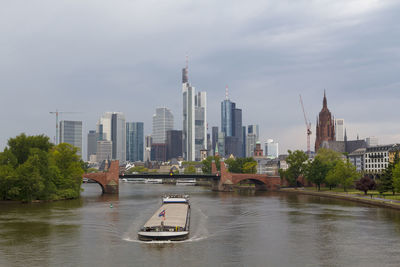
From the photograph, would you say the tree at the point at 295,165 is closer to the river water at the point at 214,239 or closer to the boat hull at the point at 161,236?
the river water at the point at 214,239

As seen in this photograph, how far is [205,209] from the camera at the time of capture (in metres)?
102

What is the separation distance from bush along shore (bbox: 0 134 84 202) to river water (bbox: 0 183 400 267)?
1144cm

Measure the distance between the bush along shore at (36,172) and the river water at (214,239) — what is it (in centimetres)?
1144

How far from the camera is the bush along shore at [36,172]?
105875 millimetres

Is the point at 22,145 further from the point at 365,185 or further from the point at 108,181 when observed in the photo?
the point at 365,185

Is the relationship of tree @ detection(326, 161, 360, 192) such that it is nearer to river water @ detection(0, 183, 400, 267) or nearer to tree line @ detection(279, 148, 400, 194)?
tree line @ detection(279, 148, 400, 194)

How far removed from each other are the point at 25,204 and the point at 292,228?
206 feet

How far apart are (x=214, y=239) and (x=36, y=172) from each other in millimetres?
59341

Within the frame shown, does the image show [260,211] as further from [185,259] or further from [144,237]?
[185,259]

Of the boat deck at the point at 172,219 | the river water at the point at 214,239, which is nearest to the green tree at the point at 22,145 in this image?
the river water at the point at 214,239

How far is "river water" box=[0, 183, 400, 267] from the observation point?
49281 millimetres

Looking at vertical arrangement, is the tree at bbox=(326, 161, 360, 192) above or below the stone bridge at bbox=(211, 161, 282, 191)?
above

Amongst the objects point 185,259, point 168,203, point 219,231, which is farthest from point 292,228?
point 168,203

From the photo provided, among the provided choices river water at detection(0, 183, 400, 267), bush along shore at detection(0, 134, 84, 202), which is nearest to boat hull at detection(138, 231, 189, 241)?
river water at detection(0, 183, 400, 267)
